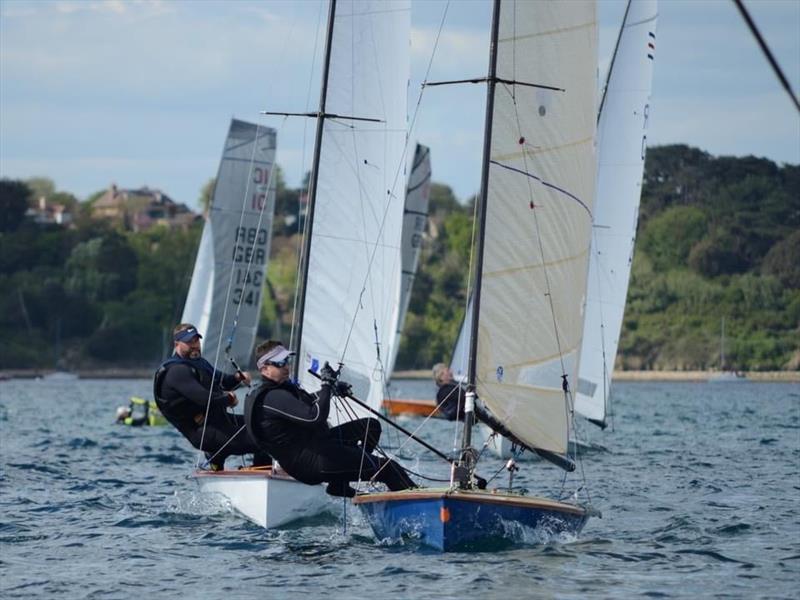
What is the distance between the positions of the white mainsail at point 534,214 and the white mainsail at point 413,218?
23314 millimetres

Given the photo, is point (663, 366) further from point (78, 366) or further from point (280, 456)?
point (280, 456)

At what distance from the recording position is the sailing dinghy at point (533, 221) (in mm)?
16172

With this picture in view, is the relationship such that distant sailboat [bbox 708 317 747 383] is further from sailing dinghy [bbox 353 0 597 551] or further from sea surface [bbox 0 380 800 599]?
sailing dinghy [bbox 353 0 597 551]

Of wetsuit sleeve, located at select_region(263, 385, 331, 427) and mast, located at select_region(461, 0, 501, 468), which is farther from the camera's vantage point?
mast, located at select_region(461, 0, 501, 468)

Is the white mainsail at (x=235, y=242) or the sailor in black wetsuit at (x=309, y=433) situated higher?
the white mainsail at (x=235, y=242)

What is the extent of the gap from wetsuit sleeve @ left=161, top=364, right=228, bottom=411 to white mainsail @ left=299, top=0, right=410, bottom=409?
4711 mm

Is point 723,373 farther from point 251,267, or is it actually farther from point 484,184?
point 484,184

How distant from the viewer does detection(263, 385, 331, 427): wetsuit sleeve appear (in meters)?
15.1

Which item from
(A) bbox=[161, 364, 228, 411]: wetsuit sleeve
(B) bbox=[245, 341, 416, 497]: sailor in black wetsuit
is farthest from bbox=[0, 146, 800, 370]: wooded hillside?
(B) bbox=[245, 341, 416, 497]: sailor in black wetsuit

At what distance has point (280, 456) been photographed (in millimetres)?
15672

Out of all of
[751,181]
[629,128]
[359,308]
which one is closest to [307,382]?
[359,308]

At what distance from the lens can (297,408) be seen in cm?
1534

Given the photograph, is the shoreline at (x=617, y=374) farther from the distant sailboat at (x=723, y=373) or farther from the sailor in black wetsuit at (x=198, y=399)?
the sailor in black wetsuit at (x=198, y=399)

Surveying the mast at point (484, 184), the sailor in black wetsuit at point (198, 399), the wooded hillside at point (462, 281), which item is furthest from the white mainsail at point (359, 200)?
the wooded hillside at point (462, 281)
